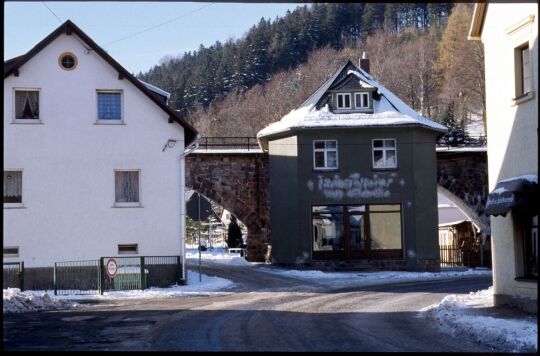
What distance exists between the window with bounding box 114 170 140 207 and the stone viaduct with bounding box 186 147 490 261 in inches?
424

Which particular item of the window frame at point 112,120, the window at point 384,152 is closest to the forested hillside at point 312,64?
the window at point 384,152

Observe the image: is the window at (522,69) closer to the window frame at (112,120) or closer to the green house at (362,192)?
the window frame at (112,120)

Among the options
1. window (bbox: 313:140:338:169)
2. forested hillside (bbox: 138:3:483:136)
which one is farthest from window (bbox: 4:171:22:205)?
forested hillside (bbox: 138:3:483:136)

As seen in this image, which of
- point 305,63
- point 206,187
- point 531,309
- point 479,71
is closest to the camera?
point 531,309

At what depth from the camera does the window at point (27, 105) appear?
27906mm

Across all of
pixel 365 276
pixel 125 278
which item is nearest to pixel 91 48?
pixel 125 278

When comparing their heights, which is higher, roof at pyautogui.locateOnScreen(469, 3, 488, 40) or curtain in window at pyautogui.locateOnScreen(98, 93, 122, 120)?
roof at pyautogui.locateOnScreen(469, 3, 488, 40)

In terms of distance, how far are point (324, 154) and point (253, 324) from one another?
2065 cm

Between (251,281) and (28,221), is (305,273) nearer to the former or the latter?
(251,281)

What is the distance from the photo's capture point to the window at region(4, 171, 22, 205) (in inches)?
1088

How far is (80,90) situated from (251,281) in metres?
8.92

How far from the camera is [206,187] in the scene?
39.7 m

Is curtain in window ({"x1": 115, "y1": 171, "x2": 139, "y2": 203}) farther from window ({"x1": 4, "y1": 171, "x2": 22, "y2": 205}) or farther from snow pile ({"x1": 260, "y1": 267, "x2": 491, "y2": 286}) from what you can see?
snow pile ({"x1": 260, "y1": 267, "x2": 491, "y2": 286})

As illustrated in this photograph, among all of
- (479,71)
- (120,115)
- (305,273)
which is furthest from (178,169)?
(479,71)
